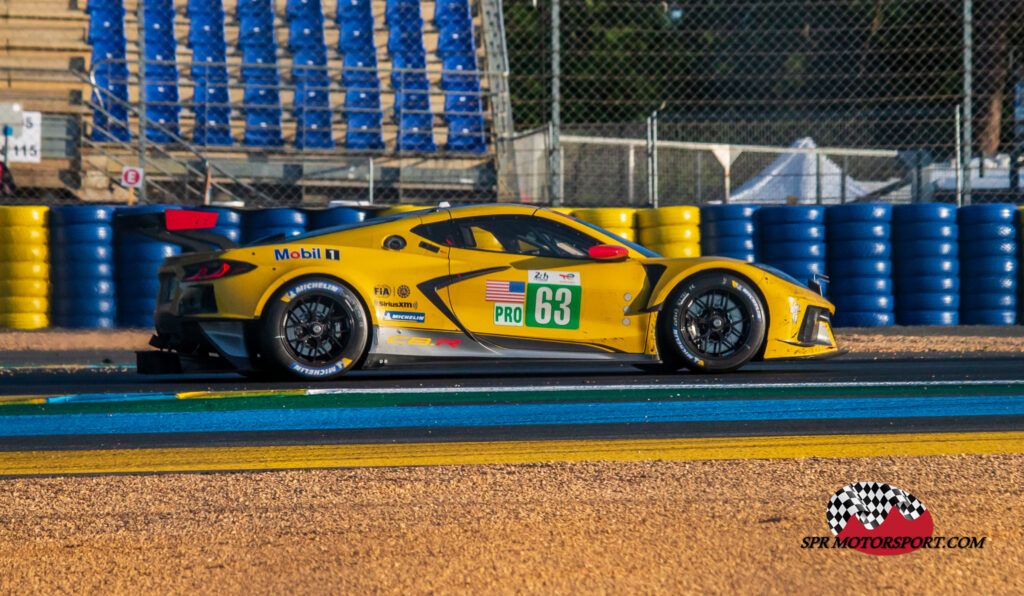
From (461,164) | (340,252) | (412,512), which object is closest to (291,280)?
(340,252)

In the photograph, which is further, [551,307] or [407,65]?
[407,65]

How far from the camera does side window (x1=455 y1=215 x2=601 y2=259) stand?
6504 mm

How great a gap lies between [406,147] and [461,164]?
0.97 m

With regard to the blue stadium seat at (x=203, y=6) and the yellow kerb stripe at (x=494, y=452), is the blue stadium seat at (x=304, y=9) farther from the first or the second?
the yellow kerb stripe at (x=494, y=452)

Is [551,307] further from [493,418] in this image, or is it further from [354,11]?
[354,11]

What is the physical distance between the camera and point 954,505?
10.9ft

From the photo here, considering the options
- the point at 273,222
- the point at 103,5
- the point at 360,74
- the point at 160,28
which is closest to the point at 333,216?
the point at 273,222

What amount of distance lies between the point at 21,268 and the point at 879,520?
9637 mm

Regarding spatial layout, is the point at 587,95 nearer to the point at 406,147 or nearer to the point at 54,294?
the point at 406,147

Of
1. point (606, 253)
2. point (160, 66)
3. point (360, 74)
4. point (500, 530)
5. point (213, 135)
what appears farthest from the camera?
point (360, 74)

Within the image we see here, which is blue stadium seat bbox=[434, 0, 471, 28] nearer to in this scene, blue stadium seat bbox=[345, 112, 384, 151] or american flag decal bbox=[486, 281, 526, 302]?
blue stadium seat bbox=[345, 112, 384, 151]

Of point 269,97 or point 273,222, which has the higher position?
point 269,97

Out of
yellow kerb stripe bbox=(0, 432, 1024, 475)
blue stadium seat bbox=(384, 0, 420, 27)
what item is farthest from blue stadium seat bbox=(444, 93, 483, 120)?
yellow kerb stripe bbox=(0, 432, 1024, 475)

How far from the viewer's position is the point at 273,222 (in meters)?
10.9
